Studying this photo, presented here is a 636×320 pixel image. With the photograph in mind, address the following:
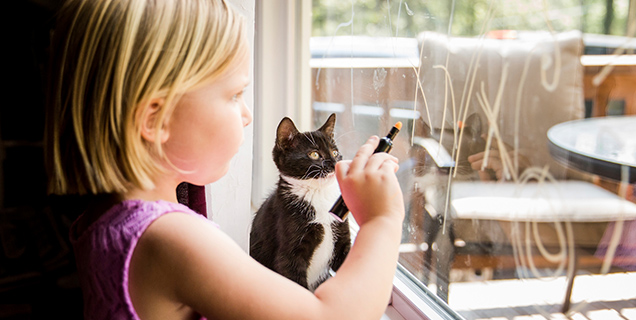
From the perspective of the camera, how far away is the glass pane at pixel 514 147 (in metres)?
0.42

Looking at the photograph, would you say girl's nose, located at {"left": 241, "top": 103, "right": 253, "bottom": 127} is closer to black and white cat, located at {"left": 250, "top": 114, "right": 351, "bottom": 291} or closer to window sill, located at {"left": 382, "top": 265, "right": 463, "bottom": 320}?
black and white cat, located at {"left": 250, "top": 114, "right": 351, "bottom": 291}

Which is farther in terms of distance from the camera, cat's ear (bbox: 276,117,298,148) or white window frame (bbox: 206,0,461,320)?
white window frame (bbox: 206,0,461,320)

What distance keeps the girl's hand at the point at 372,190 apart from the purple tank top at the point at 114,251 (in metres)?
0.17

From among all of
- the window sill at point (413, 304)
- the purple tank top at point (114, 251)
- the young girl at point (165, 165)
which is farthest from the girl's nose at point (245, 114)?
the window sill at point (413, 304)

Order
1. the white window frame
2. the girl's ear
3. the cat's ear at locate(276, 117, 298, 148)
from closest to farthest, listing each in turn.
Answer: the girl's ear
the cat's ear at locate(276, 117, 298, 148)
the white window frame

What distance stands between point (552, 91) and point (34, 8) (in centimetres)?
87

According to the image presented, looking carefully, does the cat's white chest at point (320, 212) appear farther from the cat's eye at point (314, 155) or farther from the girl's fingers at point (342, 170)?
the girl's fingers at point (342, 170)

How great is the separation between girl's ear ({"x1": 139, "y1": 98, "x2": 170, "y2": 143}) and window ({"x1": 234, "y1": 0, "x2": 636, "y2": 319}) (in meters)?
0.40

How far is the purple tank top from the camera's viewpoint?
0.49 meters

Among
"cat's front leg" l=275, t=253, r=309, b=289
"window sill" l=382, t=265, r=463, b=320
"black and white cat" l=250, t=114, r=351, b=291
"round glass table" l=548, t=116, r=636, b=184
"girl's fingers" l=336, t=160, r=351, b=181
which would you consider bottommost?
"window sill" l=382, t=265, r=463, b=320

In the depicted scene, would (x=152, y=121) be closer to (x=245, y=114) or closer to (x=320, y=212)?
(x=245, y=114)

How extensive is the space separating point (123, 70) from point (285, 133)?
1.23 feet

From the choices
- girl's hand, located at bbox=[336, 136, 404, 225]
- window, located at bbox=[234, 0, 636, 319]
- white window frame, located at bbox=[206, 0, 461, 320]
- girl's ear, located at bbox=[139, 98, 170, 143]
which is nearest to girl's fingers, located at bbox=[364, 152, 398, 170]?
girl's hand, located at bbox=[336, 136, 404, 225]

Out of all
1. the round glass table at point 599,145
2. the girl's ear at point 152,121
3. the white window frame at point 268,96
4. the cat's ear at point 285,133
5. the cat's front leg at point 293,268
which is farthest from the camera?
the white window frame at point 268,96
